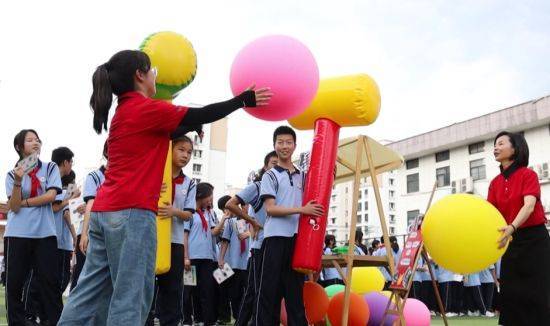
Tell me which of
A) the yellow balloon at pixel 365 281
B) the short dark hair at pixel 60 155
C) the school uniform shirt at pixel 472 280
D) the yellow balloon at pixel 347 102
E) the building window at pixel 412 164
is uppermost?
the building window at pixel 412 164

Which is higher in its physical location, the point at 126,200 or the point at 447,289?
the point at 126,200

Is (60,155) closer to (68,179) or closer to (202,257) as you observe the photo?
(68,179)

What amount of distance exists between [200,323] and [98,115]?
4858mm

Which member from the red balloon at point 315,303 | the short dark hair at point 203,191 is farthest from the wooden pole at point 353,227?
the short dark hair at point 203,191

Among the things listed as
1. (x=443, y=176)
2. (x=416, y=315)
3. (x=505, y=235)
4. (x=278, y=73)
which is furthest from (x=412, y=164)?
(x=278, y=73)

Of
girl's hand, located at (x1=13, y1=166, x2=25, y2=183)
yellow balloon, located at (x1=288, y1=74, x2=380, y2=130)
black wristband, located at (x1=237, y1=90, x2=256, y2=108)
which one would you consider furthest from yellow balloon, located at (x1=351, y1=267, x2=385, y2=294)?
black wristband, located at (x1=237, y1=90, x2=256, y2=108)

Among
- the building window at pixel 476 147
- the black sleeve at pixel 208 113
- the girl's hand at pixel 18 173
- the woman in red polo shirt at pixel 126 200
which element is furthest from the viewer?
the building window at pixel 476 147

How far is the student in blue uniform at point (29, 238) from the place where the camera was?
4.44 m

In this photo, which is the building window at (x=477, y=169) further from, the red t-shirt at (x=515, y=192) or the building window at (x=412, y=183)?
the red t-shirt at (x=515, y=192)

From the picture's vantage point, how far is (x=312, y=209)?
3.83m

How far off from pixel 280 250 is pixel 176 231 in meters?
0.79

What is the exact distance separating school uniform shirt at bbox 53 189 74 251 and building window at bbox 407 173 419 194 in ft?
97.7

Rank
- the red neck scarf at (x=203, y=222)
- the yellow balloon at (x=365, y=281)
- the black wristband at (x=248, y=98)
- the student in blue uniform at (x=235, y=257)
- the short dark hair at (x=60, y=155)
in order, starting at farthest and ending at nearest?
the student in blue uniform at (x=235, y=257), the red neck scarf at (x=203, y=222), the yellow balloon at (x=365, y=281), the short dark hair at (x=60, y=155), the black wristband at (x=248, y=98)

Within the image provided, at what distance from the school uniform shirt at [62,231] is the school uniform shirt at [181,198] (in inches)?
68.1
